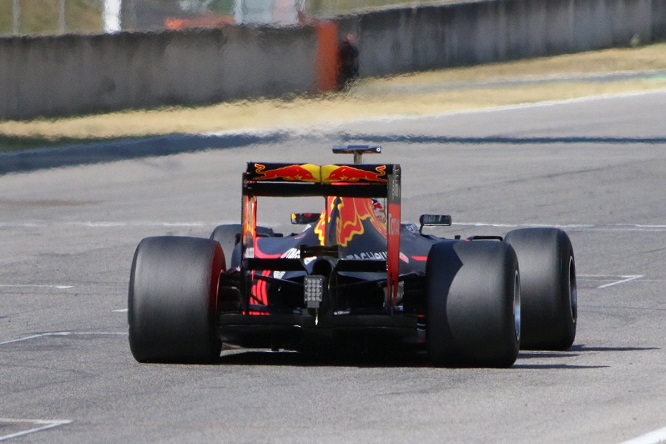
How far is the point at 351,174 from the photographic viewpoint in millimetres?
10070

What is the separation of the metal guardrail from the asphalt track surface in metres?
3.13

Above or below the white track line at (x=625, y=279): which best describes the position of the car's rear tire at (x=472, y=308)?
above

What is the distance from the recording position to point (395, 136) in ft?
100

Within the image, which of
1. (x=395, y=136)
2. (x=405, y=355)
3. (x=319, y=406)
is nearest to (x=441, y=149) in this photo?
(x=395, y=136)

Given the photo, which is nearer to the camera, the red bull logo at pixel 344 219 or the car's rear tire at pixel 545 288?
the red bull logo at pixel 344 219

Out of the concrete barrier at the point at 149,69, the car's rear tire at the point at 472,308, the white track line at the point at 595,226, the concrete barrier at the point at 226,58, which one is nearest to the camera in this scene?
the car's rear tire at the point at 472,308

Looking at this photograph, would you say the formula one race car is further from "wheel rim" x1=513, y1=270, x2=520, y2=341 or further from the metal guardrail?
the metal guardrail

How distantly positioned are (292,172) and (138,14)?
2218 centimetres

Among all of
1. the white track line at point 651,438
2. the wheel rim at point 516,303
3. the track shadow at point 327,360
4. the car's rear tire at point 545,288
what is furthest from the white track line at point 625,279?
the white track line at point 651,438

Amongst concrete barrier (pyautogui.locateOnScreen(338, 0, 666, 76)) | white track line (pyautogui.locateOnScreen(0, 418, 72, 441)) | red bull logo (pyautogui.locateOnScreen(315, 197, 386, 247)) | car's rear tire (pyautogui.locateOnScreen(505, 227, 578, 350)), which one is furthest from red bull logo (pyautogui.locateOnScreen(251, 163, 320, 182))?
concrete barrier (pyautogui.locateOnScreen(338, 0, 666, 76))

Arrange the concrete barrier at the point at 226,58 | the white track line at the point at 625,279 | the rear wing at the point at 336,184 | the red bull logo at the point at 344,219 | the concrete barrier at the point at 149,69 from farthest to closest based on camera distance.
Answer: the concrete barrier at the point at 226,58 → the concrete barrier at the point at 149,69 → the white track line at the point at 625,279 → the red bull logo at the point at 344,219 → the rear wing at the point at 336,184

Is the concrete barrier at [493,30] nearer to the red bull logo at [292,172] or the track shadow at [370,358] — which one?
the track shadow at [370,358]

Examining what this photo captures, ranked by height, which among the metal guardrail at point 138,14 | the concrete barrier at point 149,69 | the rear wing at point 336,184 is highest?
the metal guardrail at point 138,14

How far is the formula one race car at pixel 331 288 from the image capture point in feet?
32.0
